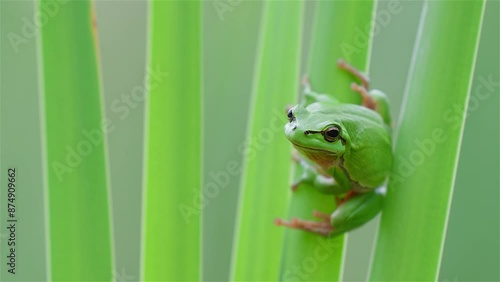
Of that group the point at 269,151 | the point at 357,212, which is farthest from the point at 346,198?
the point at 269,151

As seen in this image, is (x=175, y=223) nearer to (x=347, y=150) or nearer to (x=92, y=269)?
(x=92, y=269)

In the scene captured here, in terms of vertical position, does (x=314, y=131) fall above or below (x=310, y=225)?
above

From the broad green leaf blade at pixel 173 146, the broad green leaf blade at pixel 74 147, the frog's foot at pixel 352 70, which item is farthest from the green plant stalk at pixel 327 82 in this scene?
→ the broad green leaf blade at pixel 74 147

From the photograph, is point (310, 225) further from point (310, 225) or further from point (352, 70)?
point (352, 70)

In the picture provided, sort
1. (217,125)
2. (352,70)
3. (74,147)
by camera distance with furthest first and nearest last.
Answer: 1. (217,125)
2. (352,70)
3. (74,147)

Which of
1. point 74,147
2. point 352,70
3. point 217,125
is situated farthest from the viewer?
point 217,125

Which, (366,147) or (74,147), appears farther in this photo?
(366,147)
